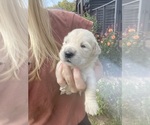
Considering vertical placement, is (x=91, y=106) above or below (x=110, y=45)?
below

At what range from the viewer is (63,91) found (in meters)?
0.62

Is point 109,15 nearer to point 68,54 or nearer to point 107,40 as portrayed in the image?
point 107,40

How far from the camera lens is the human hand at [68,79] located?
1.95 ft

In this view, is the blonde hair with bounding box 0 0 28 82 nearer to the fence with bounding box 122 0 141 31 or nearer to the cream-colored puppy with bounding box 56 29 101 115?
the cream-colored puppy with bounding box 56 29 101 115

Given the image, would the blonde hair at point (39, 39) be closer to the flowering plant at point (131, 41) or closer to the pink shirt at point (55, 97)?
the pink shirt at point (55, 97)

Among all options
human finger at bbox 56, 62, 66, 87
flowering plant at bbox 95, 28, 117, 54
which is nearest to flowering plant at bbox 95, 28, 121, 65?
flowering plant at bbox 95, 28, 117, 54

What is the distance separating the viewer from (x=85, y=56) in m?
0.56

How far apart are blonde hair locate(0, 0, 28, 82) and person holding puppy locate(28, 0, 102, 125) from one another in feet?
0.06

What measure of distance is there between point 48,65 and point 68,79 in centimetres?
6

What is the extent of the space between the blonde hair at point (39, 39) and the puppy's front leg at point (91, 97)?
0.33ft

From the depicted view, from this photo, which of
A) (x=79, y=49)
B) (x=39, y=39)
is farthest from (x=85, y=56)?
(x=39, y=39)

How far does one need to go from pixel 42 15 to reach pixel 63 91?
0.20m

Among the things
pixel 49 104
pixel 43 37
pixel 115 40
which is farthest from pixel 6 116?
pixel 115 40

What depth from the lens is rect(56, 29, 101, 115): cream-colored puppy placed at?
21.8 inches
